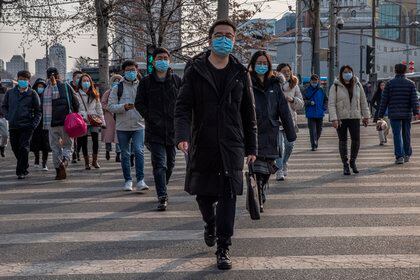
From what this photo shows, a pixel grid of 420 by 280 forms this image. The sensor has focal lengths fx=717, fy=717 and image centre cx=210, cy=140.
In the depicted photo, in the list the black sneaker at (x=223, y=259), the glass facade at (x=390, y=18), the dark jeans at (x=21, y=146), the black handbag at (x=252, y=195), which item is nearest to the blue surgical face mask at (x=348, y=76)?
the dark jeans at (x=21, y=146)

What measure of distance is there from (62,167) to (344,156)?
459 cm

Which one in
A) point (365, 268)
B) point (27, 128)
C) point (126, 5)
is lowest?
point (365, 268)

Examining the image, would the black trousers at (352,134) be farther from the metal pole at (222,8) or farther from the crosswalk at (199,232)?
the metal pole at (222,8)

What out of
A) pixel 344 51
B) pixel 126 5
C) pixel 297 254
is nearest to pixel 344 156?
pixel 297 254

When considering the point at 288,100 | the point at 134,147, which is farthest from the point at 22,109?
the point at 288,100

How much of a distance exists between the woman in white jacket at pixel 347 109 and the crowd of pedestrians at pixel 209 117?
0.05 feet

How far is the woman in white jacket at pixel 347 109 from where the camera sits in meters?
11.5

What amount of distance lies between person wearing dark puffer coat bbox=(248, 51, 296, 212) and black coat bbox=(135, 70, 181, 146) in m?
1.18

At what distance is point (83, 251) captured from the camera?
245 inches

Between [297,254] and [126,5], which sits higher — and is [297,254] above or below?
below

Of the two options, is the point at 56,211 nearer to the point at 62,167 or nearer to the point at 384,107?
the point at 62,167

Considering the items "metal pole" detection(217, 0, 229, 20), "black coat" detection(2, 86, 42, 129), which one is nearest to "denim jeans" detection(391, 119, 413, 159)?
"black coat" detection(2, 86, 42, 129)

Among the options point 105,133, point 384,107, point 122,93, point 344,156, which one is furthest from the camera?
point 105,133

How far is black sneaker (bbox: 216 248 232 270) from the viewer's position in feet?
18.1
